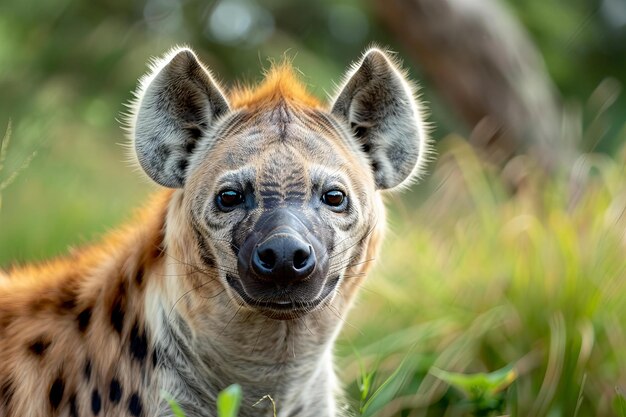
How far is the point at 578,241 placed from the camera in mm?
5215

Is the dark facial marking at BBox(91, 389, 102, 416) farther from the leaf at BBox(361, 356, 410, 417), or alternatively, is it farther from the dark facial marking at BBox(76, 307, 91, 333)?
the leaf at BBox(361, 356, 410, 417)

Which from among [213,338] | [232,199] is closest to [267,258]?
[232,199]

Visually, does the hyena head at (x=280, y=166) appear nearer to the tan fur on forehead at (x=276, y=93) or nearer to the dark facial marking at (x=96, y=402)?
the tan fur on forehead at (x=276, y=93)

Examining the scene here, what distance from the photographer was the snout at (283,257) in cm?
332

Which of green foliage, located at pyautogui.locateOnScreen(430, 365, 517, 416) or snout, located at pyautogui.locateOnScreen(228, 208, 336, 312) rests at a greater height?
snout, located at pyautogui.locateOnScreen(228, 208, 336, 312)

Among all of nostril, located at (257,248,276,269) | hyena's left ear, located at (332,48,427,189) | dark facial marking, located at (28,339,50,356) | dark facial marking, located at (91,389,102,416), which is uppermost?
hyena's left ear, located at (332,48,427,189)

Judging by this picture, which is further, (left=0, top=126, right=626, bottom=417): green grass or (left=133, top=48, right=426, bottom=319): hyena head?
(left=0, top=126, right=626, bottom=417): green grass

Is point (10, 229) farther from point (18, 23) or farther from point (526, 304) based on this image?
point (18, 23)

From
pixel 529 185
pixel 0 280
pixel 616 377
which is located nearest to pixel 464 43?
pixel 529 185

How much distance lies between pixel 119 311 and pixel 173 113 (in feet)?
2.33

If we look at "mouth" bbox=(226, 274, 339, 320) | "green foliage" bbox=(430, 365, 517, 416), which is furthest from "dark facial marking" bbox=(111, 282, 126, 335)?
"green foliage" bbox=(430, 365, 517, 416)

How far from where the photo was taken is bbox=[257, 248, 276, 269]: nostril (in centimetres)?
332

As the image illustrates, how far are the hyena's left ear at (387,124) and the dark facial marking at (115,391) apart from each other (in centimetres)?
116

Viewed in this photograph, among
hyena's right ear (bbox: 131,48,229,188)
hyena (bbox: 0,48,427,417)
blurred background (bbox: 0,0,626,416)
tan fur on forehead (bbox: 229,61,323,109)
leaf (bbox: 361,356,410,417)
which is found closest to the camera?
hyena (bbox: 0,48,427,417)
